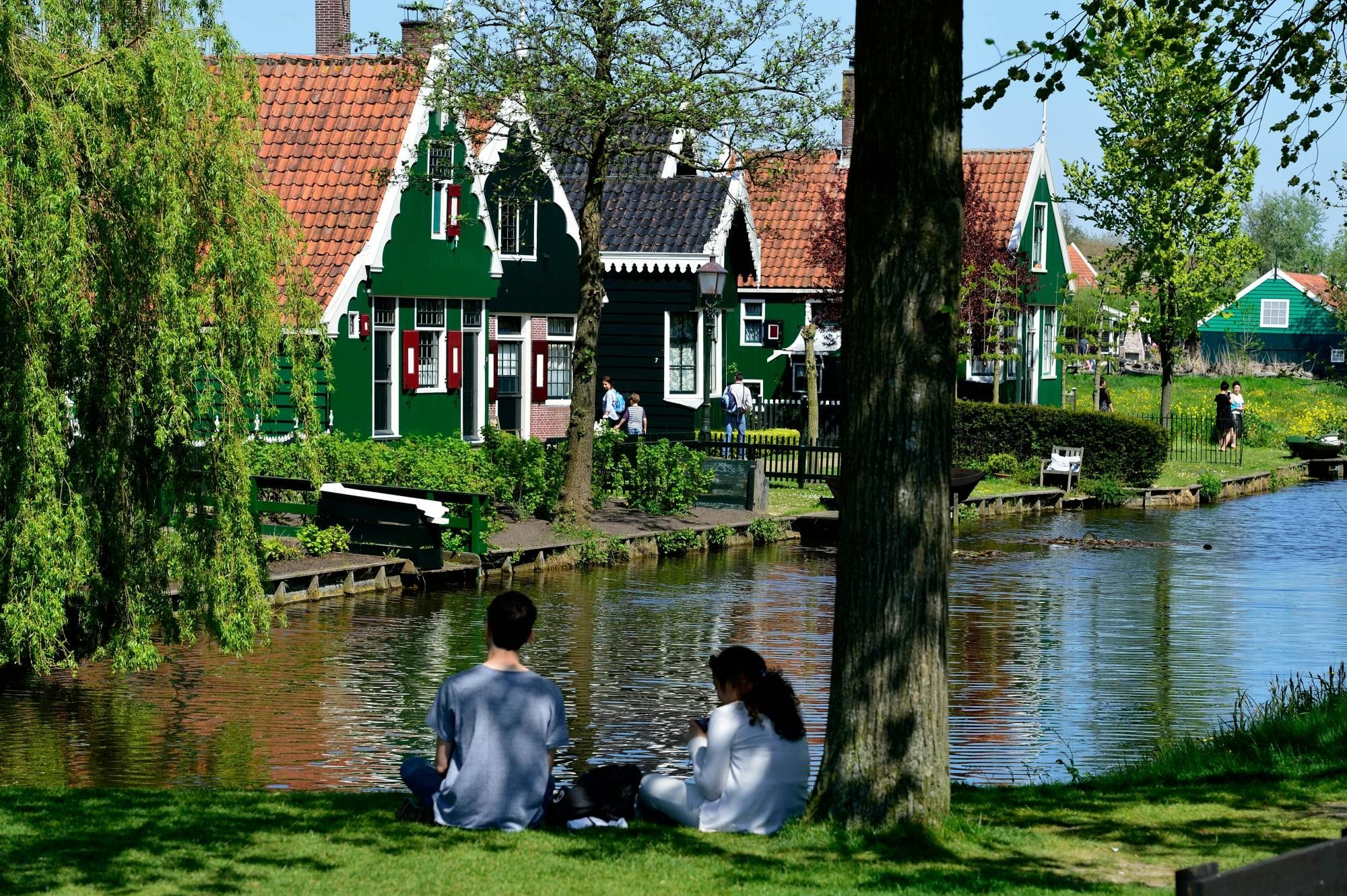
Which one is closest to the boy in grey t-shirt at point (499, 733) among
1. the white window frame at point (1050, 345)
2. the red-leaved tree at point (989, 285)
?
the red-leaved tree at point (989, 285)

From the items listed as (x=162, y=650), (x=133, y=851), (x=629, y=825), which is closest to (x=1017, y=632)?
(x=162, y=650)

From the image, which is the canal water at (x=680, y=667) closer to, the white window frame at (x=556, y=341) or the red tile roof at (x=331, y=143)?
the red tile roof at (x=331, y=143)

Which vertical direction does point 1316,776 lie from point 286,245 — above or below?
below

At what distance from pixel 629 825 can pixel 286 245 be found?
9.32 m

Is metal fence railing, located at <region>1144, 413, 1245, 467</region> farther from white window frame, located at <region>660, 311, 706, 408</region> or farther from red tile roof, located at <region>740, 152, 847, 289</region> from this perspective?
white window frame, located at <region>660, 311, 706, 408</region>

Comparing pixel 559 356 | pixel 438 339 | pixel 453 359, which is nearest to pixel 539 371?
pixel 559 356

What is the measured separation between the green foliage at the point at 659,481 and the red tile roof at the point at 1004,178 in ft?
69.6

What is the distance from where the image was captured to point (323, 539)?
2394cm

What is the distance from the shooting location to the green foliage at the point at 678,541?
29.0 metres

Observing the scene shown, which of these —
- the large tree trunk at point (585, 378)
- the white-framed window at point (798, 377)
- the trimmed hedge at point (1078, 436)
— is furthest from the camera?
the white-framed window at point (798, 377)

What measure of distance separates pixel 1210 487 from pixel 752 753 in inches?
1365

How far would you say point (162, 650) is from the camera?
60.8 ft

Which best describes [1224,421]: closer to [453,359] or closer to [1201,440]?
[1201,440]

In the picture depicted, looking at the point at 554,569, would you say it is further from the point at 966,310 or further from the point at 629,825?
the point at 966,310
